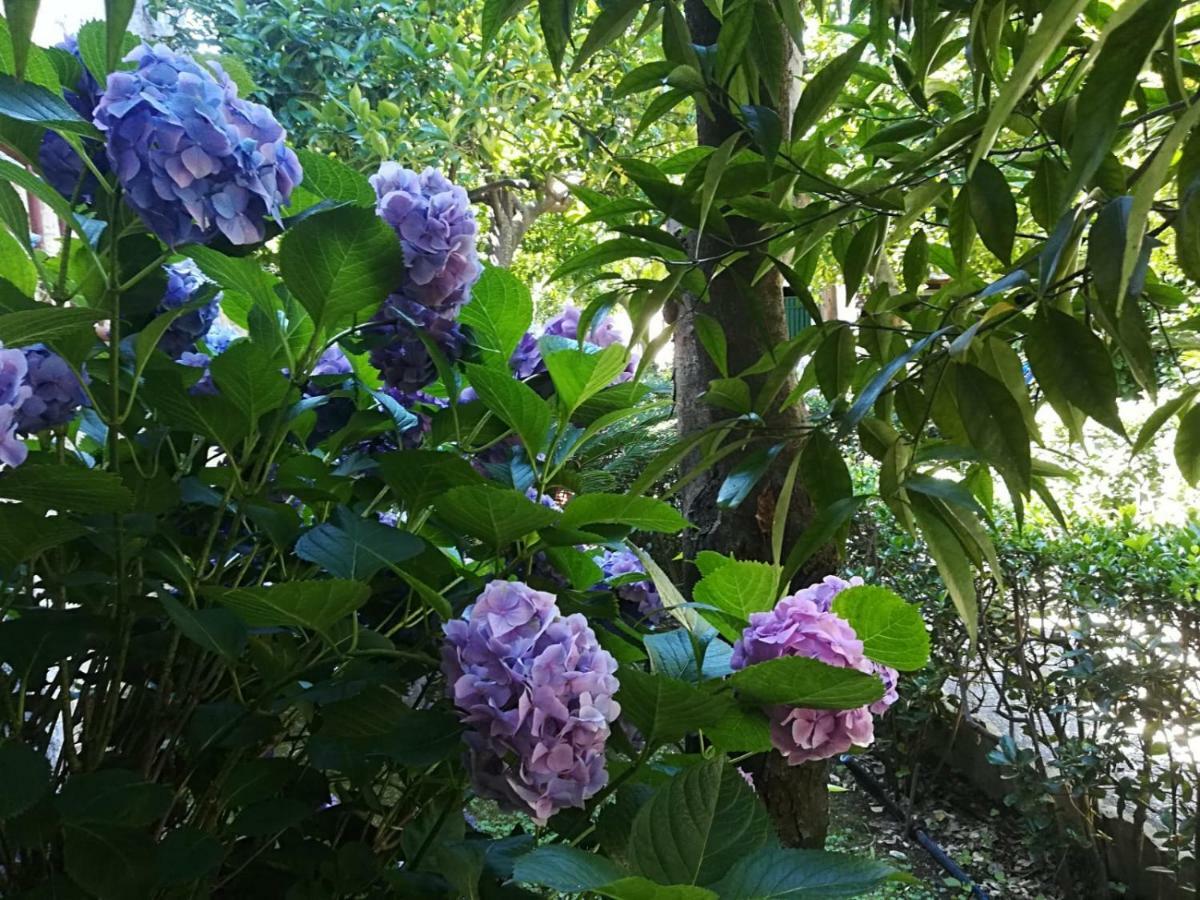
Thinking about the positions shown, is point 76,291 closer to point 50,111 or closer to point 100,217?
point 100,217

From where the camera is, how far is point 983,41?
0.59 m

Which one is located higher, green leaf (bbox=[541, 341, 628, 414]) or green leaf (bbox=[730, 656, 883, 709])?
green leaf (bbox=[541, 341, 628, 414])

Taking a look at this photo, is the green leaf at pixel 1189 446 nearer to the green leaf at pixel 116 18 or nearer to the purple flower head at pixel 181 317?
the green leaf at pixel 116 18

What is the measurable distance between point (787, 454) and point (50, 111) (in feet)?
2.97

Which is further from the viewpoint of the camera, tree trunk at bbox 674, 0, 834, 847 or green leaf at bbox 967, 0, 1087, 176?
tree trunk at bbox 674, 0, 834, 847

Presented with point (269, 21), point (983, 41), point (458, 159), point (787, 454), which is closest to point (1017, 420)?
→ point (983, 41)

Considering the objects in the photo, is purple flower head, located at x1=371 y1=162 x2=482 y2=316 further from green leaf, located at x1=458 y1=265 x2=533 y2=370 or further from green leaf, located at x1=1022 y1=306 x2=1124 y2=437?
green leaf, located at x1=1022 y1=306 x2=1124 y2=437

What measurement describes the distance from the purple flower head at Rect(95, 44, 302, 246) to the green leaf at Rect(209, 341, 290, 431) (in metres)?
0.08

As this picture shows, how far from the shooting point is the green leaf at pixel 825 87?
63 centimetres

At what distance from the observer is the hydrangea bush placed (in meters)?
0.52

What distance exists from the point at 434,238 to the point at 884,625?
0.44 meters

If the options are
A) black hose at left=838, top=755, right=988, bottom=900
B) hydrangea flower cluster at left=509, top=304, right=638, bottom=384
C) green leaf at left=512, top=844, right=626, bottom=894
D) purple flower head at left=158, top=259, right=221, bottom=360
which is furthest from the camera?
black hose at left=838, top=755, right=988, bottom=900

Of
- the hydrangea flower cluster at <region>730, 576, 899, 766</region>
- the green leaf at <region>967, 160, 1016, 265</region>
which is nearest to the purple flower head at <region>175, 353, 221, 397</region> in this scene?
the hydrangea flower cluster at <region>730, 576, 899, 766</region>

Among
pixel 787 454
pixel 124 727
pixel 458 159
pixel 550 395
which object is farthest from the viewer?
pixel 458 159
